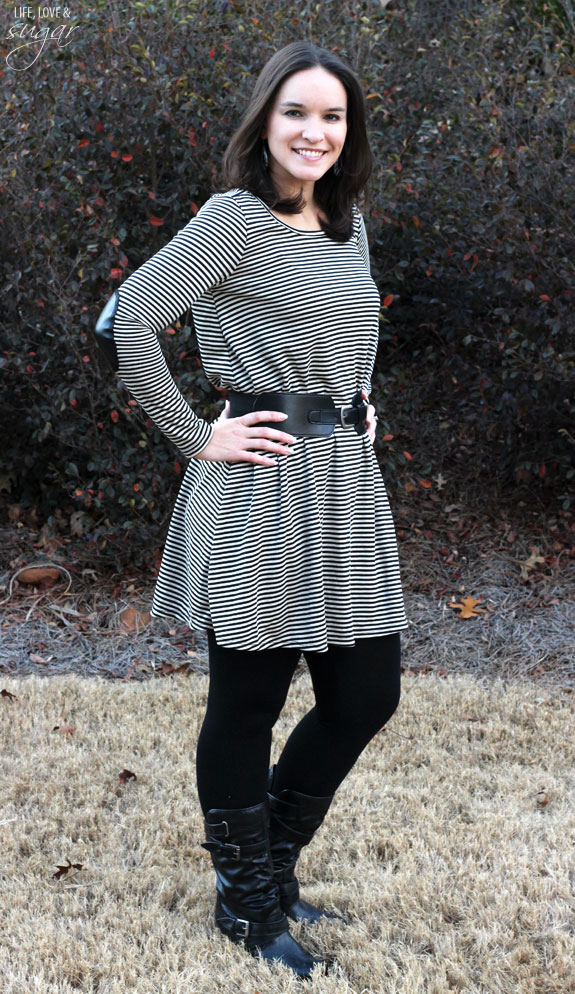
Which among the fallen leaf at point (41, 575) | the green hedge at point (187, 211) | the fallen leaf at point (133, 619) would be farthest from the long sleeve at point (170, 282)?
the fallen leaf at point (41, 575)

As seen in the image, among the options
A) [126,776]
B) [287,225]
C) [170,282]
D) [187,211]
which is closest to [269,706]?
[170,282]

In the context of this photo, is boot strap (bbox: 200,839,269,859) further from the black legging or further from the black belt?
the black belt

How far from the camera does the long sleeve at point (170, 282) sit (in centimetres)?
212

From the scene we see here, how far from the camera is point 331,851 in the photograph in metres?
3.12

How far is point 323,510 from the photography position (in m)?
2.31

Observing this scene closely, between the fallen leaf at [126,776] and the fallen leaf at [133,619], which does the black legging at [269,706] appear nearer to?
the fallen leaf at [126,776]

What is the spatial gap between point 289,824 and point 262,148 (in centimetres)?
167

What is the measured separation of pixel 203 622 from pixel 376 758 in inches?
66.4

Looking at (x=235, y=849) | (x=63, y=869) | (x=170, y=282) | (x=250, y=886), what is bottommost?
(x=63, y=869)

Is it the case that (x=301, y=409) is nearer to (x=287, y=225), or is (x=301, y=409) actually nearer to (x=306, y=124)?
(x=287, y=225)

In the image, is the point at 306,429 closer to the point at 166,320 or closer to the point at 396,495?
the point at 166,320

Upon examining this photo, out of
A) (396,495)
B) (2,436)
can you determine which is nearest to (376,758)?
(396,495)

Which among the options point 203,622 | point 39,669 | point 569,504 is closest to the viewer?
point 203,622

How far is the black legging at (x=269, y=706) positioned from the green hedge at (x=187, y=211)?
2.80m
